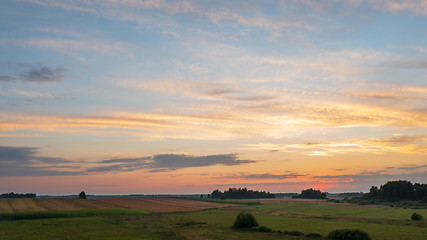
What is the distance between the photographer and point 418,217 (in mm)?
79625

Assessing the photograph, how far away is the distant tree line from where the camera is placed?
174m

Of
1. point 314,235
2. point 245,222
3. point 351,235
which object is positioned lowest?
point 314,235

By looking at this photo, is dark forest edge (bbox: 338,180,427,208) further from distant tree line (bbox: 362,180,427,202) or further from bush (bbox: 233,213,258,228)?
bush (bbox: 233,213,258,228)

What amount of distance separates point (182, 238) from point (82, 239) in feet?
45.5

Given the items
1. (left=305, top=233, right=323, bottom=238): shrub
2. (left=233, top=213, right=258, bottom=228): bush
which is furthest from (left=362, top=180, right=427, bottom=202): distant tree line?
(left=305, top=233, right=323, bottom=238): shrub

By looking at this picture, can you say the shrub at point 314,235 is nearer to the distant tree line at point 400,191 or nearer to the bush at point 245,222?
the bush at point 245,222

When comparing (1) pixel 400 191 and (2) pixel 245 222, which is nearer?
(2) pixel 245 222

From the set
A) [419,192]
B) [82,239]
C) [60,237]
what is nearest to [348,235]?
[82,239]

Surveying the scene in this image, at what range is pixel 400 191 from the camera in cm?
18000

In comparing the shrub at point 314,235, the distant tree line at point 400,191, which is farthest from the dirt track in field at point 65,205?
the distant tree line at point 400,191

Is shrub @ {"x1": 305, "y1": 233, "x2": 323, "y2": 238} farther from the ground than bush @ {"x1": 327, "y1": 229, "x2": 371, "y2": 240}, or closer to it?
closer to it

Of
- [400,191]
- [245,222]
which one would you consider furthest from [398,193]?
[245,222]

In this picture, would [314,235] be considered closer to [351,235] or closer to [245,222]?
[351,235]

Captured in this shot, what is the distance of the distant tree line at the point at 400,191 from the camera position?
174500 mm
